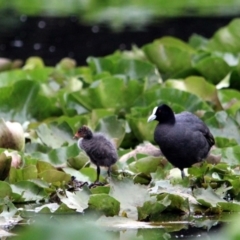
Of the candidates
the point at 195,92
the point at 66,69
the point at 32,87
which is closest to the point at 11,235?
the point at 32,87

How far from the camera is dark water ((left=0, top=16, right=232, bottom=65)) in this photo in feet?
41.2

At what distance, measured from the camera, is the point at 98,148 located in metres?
4.91

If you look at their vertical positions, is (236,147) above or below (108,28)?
above

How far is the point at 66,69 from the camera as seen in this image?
845 centimetres

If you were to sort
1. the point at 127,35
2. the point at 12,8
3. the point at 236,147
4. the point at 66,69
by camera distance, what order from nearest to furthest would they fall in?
the point at 236,147 → the point at 66,69 → the point at 127,35 → the point at 12,8

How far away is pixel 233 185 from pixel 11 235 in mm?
1347

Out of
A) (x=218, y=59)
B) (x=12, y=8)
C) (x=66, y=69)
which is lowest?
(x=12, y=8)

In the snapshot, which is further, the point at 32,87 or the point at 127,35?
the point at 127,35

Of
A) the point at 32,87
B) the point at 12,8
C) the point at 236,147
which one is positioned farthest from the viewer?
the point at 12,8

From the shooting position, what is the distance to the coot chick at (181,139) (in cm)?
501

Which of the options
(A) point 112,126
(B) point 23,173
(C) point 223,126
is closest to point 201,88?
(C) point 223,126

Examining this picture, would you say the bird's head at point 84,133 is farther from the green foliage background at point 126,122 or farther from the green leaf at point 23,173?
the green leaf at point 23,173

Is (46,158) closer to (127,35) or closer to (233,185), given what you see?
(233,185)

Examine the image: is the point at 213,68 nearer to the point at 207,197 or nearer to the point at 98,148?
the point at 98,148
